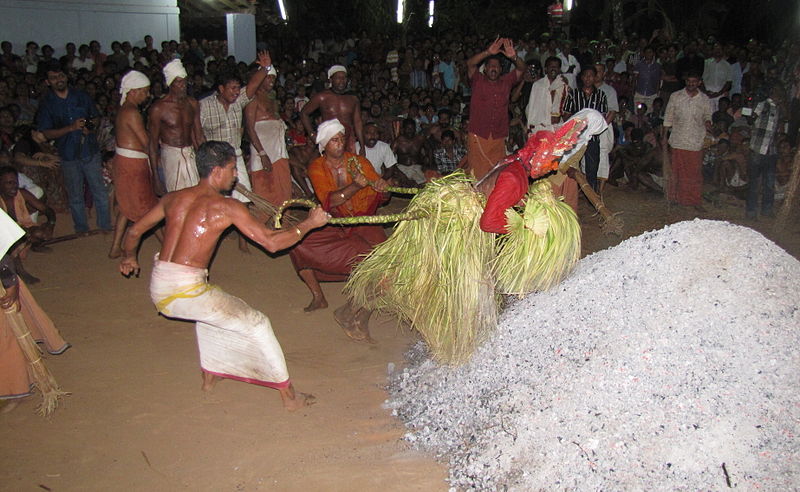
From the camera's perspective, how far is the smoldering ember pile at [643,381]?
2.69 meters

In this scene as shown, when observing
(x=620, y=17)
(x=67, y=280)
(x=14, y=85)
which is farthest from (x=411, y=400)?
(x=620, y=17)

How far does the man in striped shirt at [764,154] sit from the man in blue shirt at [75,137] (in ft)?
22.9

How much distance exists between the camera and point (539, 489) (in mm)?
2828

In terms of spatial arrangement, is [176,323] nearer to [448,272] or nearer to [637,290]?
[448,272]

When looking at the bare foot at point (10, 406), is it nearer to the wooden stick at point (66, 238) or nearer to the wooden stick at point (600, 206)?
the wooden stick at point (66, 238)

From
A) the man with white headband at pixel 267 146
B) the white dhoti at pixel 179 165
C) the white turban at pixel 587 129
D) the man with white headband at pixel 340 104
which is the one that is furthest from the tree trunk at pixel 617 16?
the white dhoti at pixel 179 165

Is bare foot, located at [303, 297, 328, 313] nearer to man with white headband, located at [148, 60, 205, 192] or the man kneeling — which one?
the man kneeling

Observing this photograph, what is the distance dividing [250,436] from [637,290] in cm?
215

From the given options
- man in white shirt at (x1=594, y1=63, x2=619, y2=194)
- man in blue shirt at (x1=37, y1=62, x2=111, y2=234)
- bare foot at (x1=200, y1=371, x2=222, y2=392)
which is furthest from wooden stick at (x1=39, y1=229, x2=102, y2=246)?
man in white shirt at (x1=594, y1=63, x2=619, y2=194)

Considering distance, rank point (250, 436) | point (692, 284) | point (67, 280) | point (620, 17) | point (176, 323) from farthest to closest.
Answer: point (620, 17) < point (67, 280) < point (176, 323) < point (250, 436) < point (692, 284)

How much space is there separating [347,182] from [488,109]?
229 centimetres

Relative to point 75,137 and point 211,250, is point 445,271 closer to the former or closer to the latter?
point 211,250

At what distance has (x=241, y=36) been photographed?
13484mm

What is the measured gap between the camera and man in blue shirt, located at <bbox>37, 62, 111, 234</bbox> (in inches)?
251
